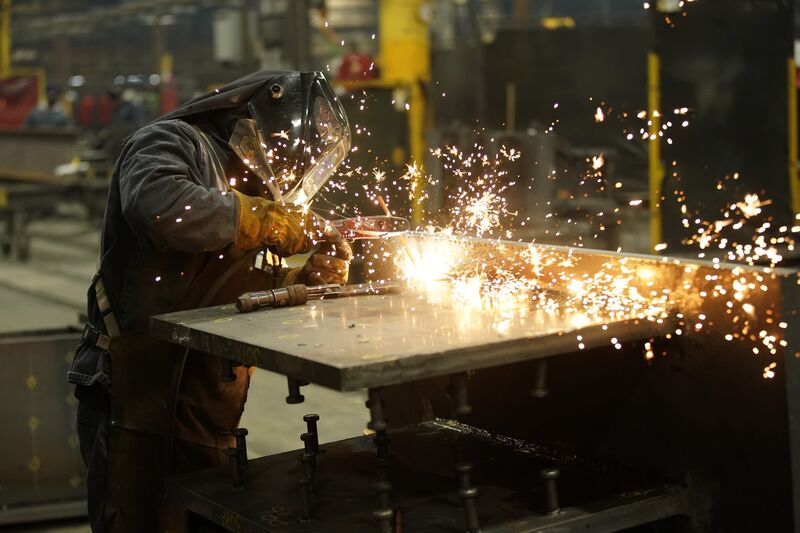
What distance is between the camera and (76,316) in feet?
24.0

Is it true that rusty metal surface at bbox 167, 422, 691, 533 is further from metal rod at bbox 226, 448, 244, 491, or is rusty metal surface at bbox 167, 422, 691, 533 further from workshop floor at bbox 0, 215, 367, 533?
workshop floor at bbox 0, 215, 367, 533

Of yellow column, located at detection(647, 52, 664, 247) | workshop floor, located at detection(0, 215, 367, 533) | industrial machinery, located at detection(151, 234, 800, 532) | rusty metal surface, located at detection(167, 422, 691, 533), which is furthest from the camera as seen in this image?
yellow column, located at detection(647, 52, 664, 247)

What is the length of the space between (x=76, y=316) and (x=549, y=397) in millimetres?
5699

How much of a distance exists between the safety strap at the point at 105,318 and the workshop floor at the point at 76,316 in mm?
1530

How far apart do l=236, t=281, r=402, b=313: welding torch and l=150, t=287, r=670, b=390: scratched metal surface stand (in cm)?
3

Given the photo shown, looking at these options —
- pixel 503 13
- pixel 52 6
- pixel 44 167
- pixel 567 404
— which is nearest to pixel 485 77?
pixel 44 167

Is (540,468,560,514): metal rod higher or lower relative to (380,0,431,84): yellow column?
lower

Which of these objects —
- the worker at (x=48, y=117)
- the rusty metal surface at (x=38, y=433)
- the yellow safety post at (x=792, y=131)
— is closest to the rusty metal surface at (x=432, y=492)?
the rusty metal surface at (x=38, y=433)

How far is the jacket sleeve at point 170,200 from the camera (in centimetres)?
217

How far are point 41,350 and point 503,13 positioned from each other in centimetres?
1367

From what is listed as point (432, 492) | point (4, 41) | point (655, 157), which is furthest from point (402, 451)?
point (4, 41)

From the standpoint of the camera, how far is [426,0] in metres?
9.02

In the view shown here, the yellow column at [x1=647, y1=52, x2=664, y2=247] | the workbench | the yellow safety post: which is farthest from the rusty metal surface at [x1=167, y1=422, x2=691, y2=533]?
the yellow safety post

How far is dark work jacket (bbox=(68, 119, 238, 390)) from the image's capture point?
2.18m
